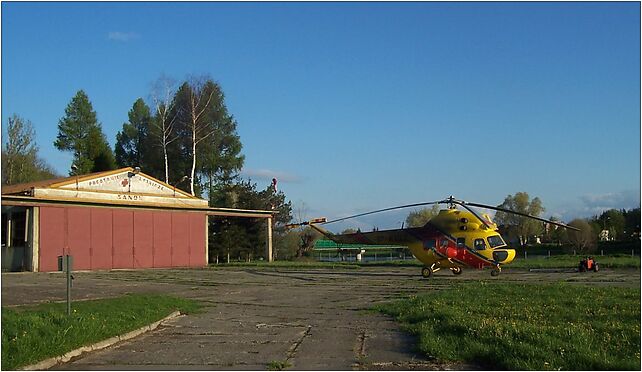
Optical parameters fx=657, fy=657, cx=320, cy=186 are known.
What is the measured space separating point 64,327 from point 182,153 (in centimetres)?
4413

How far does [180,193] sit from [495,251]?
22887 mm

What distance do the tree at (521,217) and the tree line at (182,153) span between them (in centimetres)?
1835

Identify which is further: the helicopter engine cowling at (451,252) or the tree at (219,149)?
the tree at (219,149)

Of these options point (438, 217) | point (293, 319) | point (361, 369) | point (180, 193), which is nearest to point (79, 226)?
point (180, 193)

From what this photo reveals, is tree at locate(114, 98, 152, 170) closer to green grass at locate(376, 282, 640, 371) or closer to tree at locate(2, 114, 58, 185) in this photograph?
tree at locate(2, 114, 58, 185)

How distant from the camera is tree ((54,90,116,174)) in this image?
61.2 meters

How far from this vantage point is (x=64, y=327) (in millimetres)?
10336

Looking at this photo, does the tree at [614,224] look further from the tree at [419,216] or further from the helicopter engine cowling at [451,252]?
the tree at [419,216]

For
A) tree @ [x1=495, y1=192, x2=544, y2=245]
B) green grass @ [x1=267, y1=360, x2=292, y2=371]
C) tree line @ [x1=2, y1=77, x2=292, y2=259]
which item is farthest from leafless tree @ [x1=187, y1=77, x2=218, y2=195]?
green grass @ [x1=267, y1=360, x2=292, y2=371]

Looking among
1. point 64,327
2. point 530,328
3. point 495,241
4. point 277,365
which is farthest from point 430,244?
point 277,365

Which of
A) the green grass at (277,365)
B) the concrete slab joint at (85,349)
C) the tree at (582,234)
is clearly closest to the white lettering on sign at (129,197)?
the tree at (582,234)

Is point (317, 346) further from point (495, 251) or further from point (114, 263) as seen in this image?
point (114, 263)

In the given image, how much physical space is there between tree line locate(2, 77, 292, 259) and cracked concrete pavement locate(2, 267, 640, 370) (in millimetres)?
24914

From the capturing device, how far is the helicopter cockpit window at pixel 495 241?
969 inches
